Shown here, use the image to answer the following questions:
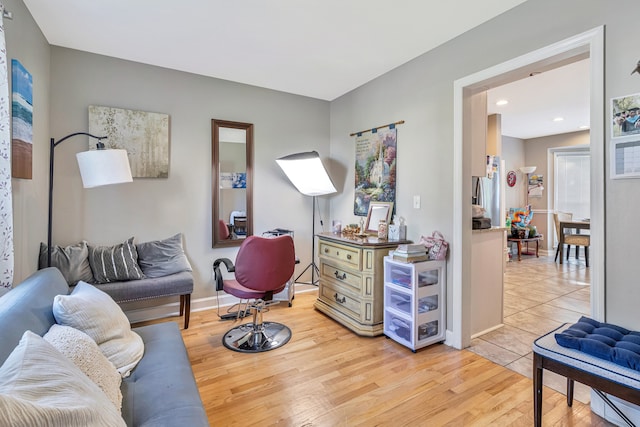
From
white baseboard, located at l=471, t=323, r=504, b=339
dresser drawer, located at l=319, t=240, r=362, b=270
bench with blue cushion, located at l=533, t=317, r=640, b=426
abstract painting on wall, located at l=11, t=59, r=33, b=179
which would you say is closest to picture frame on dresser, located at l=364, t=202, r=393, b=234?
dresser drawer, located at l=319, t=240, r=362, b=270

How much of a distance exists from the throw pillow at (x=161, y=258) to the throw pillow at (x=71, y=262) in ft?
1.39

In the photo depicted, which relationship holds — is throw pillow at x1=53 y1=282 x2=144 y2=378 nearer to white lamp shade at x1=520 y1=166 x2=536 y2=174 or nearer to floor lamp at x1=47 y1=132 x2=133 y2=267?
floor lamp at x1=47 y1=132 x2=133 y2=267

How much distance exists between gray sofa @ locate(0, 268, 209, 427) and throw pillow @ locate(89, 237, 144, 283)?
112cm

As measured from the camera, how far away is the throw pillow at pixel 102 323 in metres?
1.41

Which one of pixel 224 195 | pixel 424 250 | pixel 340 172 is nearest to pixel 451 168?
pixel 424 250

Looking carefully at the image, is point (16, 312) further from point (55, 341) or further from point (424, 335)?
point (424, 335)

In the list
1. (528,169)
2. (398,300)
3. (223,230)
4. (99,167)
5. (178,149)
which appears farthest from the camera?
(528,169)

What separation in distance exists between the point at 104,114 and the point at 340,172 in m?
2.65

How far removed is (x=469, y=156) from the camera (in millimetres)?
2584

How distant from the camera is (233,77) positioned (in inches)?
138

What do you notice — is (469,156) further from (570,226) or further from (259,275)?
(570,226)

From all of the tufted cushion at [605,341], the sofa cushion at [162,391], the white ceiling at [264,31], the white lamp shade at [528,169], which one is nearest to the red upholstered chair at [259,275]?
the sofa cushion at [162,391]

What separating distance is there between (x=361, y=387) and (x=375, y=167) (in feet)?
7.33

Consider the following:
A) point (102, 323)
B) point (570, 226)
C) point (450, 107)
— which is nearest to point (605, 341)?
point (450, 107)
